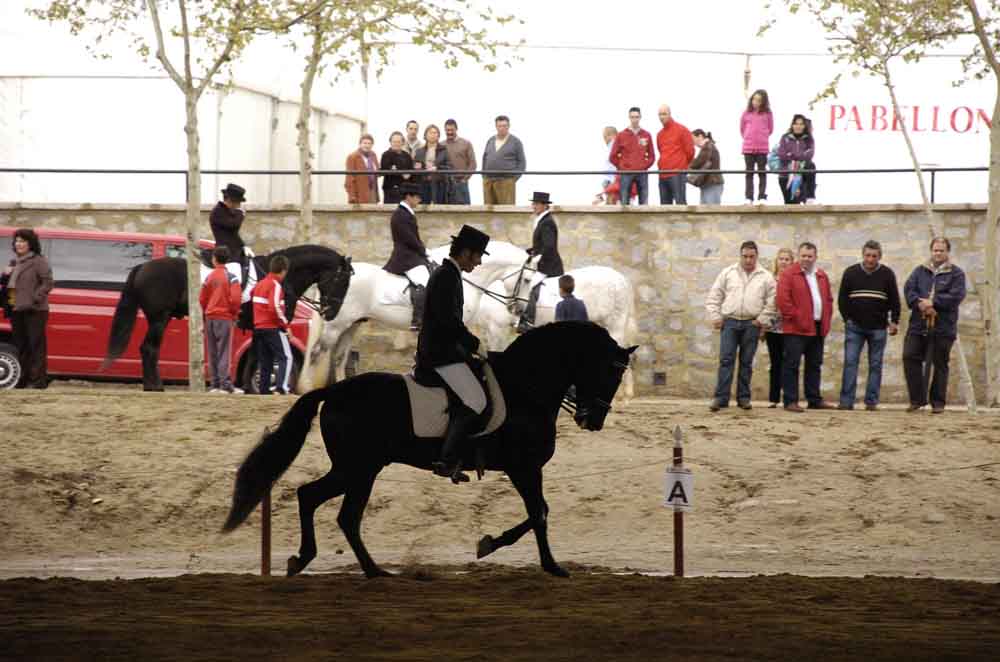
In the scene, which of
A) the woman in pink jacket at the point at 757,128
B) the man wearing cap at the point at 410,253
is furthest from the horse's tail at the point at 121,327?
the woman in pink jacket at the point at 757,128

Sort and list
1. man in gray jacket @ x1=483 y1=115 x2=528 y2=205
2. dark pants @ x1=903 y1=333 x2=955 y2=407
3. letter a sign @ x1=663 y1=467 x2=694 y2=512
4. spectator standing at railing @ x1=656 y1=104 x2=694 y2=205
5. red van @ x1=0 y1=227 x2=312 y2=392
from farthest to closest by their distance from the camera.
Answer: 1. man in gray jacket @ x1=483 y1=115 x2=528 y2=205
2. spectator standing at railing @ x1=656 y1=104 x2=694 y2=205
3. red van @ x1=0 y1=227 x2=312 y2=392
4. dark pants @ x1=903 y1=333 x2=955 y2=407
5. letter a sign @ x1=663 y1=467 x2=694 y2=512

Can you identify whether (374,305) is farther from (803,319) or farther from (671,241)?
(671,241)

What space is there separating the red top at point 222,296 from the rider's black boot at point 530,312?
3519 mm

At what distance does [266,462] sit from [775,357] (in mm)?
9644

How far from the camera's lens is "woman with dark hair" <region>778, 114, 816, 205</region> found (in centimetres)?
2645

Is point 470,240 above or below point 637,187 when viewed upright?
below

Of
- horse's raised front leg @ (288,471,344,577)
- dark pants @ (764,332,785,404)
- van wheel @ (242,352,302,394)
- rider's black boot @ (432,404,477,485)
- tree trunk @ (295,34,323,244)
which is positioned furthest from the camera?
tree trunk @ (295,34,323,244)

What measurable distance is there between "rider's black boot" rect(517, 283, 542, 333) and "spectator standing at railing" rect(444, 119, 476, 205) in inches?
238

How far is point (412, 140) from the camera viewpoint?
92.5 feet

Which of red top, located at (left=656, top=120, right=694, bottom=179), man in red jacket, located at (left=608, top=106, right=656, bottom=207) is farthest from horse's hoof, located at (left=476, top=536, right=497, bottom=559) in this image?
red top, located at (left=656, top=120, right=694, bottom=179)

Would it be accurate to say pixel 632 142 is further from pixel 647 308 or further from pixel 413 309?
pixel 413 309

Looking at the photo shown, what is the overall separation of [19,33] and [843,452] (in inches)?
616

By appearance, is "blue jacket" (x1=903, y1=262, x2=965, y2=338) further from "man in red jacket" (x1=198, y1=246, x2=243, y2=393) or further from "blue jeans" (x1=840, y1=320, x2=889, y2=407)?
"man in red jacket" (x1=198, y1=246, x2=243, y2=393)

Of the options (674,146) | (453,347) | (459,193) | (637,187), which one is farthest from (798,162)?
(453,347)
